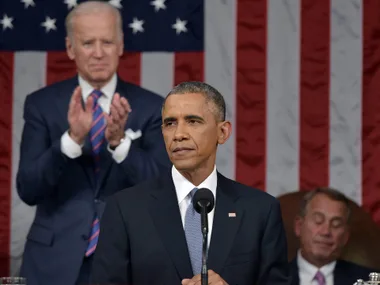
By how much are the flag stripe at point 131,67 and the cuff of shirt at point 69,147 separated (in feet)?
2.20

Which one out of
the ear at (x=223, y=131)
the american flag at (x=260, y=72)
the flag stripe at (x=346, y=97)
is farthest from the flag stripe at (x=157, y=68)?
the ear at (x=223, y=131)

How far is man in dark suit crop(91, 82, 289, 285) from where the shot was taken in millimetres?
3770

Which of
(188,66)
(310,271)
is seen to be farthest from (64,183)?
(310,271)

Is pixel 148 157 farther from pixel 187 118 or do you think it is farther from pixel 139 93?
pixel 187 118

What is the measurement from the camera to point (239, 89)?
19.1 feet

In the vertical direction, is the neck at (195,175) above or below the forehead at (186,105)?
below

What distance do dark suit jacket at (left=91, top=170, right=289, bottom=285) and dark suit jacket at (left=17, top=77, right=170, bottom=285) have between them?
1.45 meters

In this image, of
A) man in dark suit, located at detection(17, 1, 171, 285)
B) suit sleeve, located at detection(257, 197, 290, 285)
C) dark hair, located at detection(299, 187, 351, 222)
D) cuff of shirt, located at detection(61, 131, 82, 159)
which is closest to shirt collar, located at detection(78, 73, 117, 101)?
man in dark suit, located at detection(17, 1, 171, 285)

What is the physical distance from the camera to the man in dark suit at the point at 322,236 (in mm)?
5668

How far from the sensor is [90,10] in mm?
5574

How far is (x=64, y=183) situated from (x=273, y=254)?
187 cm

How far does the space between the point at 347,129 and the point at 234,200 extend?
2.00 m

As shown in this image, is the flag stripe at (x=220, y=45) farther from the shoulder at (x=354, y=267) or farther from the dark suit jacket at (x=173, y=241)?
the dark suit jacket at (x=173, y=241)

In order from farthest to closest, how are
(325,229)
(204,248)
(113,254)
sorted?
(325,229) → (113,254) → (204,248)
